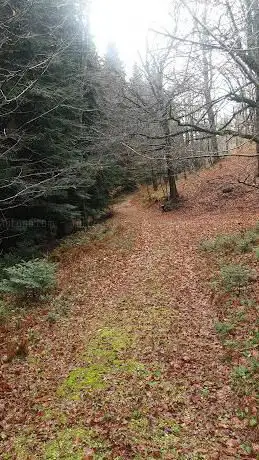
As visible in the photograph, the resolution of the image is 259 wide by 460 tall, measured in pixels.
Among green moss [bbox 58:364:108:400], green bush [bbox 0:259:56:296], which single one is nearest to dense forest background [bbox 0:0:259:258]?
Result: green bush [bbox 0:259:56:296]

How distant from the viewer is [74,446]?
508 centimetres

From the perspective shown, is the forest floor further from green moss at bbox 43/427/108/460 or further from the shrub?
the shrub

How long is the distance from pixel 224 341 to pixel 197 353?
62 cm

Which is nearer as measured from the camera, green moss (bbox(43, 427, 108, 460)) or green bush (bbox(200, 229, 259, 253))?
green moss (bbox(43, 427, 108, 460))

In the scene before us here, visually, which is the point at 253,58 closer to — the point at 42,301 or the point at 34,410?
the point at 34,410

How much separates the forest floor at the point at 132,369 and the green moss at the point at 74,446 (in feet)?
0.05

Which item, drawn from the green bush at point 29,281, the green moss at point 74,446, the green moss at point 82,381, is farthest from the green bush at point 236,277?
the green moss at point 74,446

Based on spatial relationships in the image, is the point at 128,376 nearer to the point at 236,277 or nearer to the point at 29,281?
the point at 236,277

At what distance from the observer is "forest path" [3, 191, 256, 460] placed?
5.10 m

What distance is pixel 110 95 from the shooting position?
23.1 metres

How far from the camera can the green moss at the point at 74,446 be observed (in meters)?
4.90

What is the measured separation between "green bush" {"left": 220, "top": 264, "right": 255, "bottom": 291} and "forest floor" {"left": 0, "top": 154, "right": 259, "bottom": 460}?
30 cm

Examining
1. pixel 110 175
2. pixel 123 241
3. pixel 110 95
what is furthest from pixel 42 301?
pixel 110 95

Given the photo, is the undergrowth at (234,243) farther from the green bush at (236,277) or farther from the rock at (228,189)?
the rock at (228,189)
